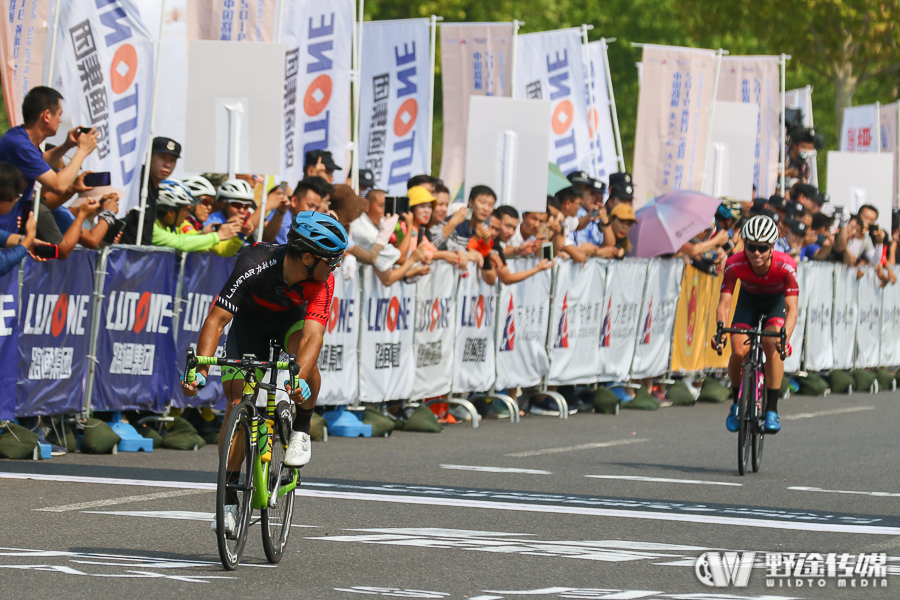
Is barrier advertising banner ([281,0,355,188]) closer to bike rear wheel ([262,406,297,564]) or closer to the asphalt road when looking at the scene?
the asphalt road

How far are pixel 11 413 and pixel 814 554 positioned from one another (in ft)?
20.9

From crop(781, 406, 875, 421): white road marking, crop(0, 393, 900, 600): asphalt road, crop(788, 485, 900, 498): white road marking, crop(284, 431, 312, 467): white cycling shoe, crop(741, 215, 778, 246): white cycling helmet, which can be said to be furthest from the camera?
crop(781, 406, 875, 421): white road marking

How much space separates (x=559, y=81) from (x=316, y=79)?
7.42 m

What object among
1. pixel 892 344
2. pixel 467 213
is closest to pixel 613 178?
pixel 467 213

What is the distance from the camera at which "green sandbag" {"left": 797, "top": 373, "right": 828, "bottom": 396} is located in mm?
22547

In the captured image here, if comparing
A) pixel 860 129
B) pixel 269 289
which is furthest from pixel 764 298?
pixel 860 129

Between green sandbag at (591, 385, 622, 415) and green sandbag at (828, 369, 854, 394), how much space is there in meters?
6.41

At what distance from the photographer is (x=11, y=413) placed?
1152 centimetres

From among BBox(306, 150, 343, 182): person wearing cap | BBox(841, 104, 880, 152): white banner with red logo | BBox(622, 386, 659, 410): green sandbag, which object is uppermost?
BBox(841, 104, 880, 152): white banner with red logo

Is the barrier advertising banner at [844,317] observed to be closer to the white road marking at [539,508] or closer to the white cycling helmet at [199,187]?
the white cycling helmet at [199,187]

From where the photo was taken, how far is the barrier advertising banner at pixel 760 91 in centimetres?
2702

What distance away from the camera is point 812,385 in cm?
2255

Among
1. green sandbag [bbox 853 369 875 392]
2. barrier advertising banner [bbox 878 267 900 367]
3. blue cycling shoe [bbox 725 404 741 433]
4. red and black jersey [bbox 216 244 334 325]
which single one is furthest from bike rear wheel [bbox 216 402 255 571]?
barrier advertising banner [bbox 878 267 900 367]

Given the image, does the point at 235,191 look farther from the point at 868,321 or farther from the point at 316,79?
the point at 868,321
